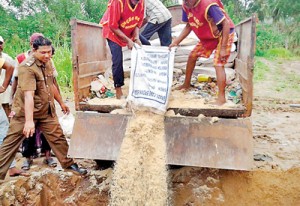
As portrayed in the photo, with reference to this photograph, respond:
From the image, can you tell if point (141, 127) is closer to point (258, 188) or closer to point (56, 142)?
point (56, 142)

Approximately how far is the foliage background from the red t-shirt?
4347mm

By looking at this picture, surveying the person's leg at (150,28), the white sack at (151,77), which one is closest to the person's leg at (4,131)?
the white sack at (151,77)

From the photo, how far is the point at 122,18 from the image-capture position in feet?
12.6

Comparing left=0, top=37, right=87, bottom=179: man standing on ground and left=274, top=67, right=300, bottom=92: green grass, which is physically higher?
left=0, top=37, right=87, bottom=179: man standing on ground

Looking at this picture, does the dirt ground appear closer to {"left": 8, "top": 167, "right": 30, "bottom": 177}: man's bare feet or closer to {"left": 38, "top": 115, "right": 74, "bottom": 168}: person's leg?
{"left": 8, "top": 167, "right": 30, "bottom": 177}: man's bare feet

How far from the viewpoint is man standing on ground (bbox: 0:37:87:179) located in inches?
128

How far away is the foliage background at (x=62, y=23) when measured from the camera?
9.07 metres

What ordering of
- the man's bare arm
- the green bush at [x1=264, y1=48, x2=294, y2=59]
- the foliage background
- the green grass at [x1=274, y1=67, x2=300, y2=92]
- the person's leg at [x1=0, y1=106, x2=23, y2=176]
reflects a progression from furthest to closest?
the green bush at [x1=264, y1=48, x2=294, y2=59], the foliage background, the green grass at [x1=274, y1=67, x2=300, y2=92], the person's leg at [x1=0, y1=106, x2=23, y2=176], the man's bare arm

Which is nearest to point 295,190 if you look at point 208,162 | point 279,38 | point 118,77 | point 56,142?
point 208,162

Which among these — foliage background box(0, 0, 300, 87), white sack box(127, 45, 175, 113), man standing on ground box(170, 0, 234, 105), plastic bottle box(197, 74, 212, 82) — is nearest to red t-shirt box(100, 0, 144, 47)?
white sack box(127, 45, 175, 113)

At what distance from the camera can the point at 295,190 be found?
3.56 meters

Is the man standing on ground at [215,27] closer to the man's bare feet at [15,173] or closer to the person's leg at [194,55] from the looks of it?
the person's leg at [194,55]

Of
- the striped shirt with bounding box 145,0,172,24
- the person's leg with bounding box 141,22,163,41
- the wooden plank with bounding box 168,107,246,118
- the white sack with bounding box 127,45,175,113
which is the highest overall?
the striped shirt with bounding box 145,0,172,24

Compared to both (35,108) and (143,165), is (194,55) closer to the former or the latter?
(143,165)
